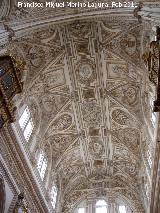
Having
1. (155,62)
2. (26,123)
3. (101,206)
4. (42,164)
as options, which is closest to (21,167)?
(26,123)

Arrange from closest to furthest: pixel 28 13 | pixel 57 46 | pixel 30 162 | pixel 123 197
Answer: pixel 28 13 → pixel 30 162 → pixel 57 46 → pixel 123 197

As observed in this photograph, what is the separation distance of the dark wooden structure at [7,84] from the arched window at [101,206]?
992 centimetres

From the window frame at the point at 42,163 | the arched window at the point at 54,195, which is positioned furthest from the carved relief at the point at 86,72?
the arched window at the point at 54,195

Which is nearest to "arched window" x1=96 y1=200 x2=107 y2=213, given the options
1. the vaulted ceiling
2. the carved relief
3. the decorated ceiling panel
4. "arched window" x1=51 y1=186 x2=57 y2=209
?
the vaulted ceiling

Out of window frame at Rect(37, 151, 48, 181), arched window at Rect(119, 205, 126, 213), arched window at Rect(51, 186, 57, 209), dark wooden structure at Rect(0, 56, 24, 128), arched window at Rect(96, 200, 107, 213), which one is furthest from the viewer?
arched window at Rect(96, 200, 107, 213)

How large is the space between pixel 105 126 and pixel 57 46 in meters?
5.03

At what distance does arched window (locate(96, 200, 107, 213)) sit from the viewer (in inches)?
671

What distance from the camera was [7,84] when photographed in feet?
29.4

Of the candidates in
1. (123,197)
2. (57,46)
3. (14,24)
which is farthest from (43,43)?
(123,197)

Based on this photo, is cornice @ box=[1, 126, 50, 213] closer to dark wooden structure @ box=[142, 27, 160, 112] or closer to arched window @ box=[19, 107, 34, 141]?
arched window @ box=[19, 107, 34, 141]

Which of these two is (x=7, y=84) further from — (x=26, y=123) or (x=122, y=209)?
(x=122, y=209)

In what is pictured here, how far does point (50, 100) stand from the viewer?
14781mm

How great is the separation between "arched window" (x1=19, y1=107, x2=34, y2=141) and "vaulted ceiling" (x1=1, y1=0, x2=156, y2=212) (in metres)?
0.37

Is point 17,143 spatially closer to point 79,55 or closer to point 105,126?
point 79,55
